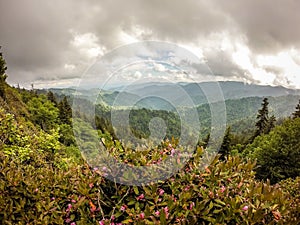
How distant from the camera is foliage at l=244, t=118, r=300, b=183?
88.6 feet

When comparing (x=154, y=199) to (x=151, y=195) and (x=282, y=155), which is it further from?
(x=282, y=155)

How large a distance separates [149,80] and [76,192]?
2.03 meters

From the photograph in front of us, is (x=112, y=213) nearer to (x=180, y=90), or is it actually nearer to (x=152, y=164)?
(x=152, y=164)

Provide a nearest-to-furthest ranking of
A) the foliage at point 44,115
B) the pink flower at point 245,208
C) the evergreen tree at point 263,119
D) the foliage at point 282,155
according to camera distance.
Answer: the pink flower at point 245,208
the foliage at point 282,155
the evergreen tree at point 263,119
the foliage at point 44,115

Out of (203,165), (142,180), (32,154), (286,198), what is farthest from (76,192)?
(32,154)

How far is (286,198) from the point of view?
2600 mm

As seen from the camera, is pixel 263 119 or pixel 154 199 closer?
pixel 154 199

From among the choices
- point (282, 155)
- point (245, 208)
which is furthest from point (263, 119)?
point (245, 208)

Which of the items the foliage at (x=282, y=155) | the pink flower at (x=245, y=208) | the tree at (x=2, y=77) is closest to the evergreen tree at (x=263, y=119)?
the foliage at (x=282, y=155)

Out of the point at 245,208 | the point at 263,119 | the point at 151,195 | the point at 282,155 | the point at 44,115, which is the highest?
the point at 44,115

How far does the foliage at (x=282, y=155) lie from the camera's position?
88.6 feet

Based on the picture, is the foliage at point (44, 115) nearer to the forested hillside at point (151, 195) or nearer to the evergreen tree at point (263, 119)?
the evergreen tree at point (263, 119)

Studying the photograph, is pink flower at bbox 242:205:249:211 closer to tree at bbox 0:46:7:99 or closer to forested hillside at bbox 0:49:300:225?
forested hillside at bbox 0:49:300:225

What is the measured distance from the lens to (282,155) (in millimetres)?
27875
